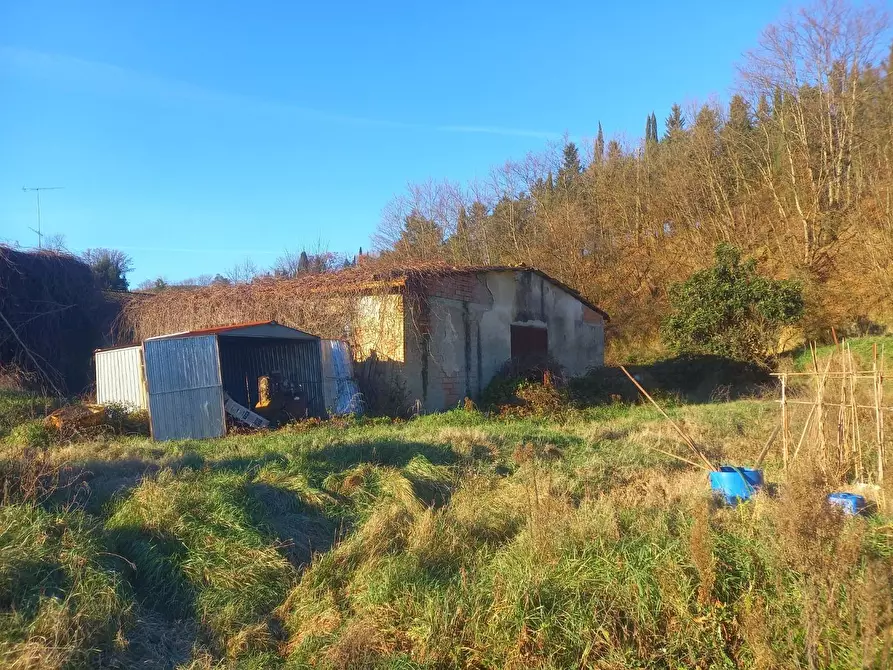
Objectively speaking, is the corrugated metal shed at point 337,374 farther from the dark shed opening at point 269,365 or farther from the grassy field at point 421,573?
the grassy field at point 421,573

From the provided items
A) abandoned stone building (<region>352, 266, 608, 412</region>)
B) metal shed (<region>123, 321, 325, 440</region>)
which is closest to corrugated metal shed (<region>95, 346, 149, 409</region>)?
metal shed (<region>123, 321, 325, 440</region>)

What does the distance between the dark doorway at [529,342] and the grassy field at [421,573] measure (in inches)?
405

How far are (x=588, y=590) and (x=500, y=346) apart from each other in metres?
13.1

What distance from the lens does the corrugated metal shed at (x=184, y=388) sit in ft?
40.2

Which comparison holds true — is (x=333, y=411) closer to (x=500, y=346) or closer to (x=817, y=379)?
(x=500, y=346)

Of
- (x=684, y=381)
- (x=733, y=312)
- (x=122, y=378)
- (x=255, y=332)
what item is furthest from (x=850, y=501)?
(x=684, y=381)

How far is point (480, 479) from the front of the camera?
7.80 metres

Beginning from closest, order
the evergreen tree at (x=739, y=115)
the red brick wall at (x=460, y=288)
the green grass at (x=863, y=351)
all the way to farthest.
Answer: the red brick wall at (x=460, y=288) < the green grass at (x=863, y=351) < the evergreen tree at (x=739, y=115)

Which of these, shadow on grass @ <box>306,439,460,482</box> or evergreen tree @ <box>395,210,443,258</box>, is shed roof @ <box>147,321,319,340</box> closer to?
shadow on grass @ <box>306,439,460,482</box>

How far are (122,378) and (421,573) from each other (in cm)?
1144

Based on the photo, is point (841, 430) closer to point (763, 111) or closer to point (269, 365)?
point (269, 365)

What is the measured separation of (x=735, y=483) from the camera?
6422mm

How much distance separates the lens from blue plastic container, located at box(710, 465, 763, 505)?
6.20 metres

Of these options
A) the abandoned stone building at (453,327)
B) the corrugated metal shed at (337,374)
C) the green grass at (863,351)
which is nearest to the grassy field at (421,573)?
the corrugated metal shed at (337,374)
